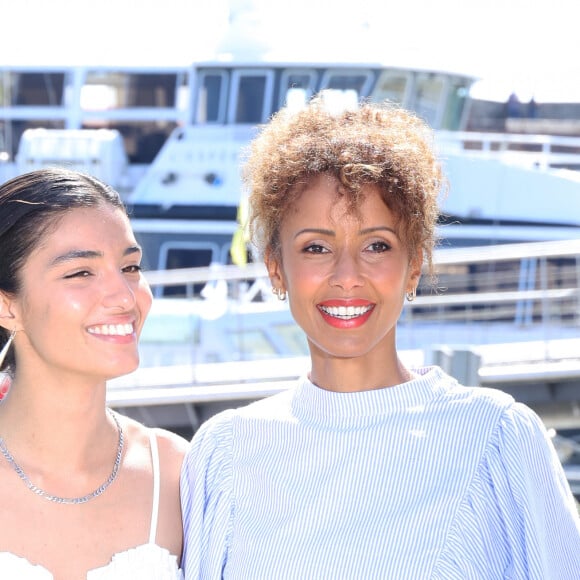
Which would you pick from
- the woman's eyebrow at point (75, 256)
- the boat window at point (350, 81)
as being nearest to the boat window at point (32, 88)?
the boat window at point (350, 81)

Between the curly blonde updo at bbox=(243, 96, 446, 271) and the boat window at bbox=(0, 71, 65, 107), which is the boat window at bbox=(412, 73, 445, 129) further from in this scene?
the curly blonde updo at bbox=(243, 96, 446, 271)

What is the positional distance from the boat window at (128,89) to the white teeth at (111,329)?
13.7 m

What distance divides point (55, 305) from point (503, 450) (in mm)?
942

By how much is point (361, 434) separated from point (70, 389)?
25.2 inches

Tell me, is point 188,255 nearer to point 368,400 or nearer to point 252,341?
point 252,341

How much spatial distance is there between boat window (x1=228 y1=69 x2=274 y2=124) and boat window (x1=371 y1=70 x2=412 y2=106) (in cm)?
144

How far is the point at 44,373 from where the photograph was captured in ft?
7.46

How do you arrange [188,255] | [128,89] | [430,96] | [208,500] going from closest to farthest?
[208,500] → [188,255] → [430,96] → [128,89]

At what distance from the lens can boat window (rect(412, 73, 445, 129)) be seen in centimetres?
1427

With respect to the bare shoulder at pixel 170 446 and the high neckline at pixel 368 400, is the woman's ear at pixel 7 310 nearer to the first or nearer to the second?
the bare shoulder at pixel 170 446

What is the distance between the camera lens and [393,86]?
46.0 ft

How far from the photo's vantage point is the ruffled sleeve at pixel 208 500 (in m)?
2.16

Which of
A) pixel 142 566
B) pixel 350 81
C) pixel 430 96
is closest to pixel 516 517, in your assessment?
pixel 142 566

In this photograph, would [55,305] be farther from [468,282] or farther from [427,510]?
[468,282]
